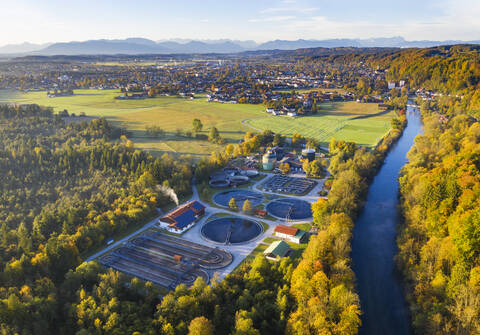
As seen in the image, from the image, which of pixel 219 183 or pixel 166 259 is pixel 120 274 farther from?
pixel 219 183

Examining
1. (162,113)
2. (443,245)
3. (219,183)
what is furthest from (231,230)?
(162,113)

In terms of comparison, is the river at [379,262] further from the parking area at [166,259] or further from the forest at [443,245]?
the parking area at [166,259]

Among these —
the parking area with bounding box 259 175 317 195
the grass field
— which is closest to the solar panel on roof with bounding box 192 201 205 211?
the parking area with bounding box 259 175 317 195

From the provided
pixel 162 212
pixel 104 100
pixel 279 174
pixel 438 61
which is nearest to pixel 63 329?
pixel 162 212

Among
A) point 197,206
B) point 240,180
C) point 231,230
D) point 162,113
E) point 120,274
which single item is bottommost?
point 231,230

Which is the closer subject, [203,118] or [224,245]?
[224,245]

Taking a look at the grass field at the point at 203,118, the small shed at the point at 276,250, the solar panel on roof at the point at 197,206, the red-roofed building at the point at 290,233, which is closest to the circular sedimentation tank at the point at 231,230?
the red-roofed building at the point at 290,233
